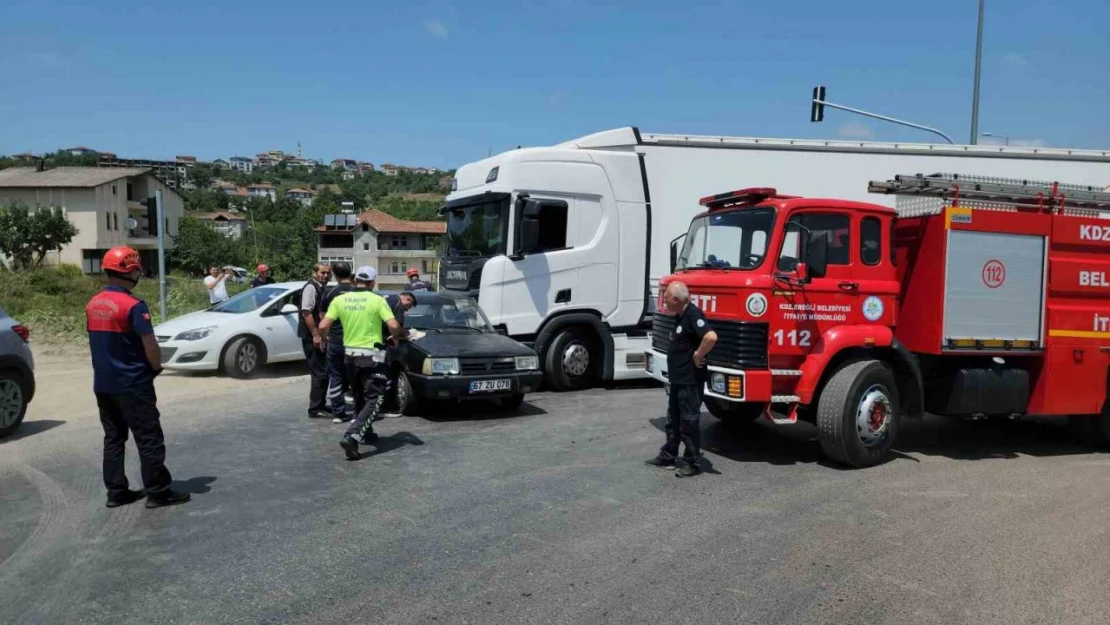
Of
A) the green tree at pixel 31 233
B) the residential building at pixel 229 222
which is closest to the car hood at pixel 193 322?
the green tree at pixel 31 233

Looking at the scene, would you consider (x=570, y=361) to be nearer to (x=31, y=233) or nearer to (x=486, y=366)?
(x=486, y=366)

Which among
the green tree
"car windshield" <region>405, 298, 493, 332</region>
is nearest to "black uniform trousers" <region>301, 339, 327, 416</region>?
"car windshield" <region>405, 298, 493, 332</region>

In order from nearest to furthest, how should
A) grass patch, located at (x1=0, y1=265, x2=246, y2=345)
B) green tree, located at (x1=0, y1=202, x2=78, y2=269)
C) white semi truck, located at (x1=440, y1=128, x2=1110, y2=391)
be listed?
white semi truck, located at (x1=440, y1=128, x2=1110, y2=391) < grass patch, located at (x1=0, y1=265, x2=246, y2=345) < green tree, located at (x1=0, y1=202, x2=78, y2=269)

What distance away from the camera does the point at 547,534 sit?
5125 mm

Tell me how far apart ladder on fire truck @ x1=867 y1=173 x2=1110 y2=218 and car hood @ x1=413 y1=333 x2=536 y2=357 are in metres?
4.42

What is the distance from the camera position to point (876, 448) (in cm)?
716

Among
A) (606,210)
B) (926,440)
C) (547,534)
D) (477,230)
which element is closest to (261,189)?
(477,230)

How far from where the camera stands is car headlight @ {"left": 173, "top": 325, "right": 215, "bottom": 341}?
A: 11711 mm

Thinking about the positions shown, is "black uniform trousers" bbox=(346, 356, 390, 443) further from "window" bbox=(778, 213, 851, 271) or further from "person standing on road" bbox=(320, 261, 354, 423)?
"window" bbox=(778, 213, 851, 271)

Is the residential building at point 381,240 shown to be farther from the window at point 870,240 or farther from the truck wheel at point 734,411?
the window at point 870,240

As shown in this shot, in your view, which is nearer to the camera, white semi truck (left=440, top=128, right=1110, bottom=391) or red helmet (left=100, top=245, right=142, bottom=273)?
red helmet (left=100, top=245, right=142, bottom=273)

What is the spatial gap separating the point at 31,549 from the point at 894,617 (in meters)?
5.12

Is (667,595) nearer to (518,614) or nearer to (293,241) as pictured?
(518,614)

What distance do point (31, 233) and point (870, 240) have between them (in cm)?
6040
